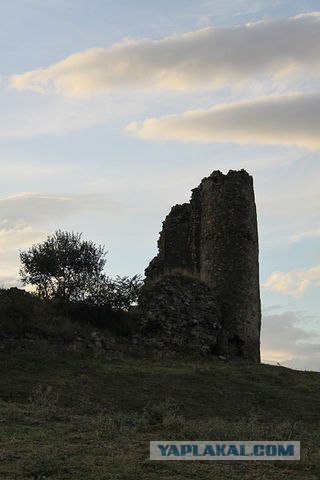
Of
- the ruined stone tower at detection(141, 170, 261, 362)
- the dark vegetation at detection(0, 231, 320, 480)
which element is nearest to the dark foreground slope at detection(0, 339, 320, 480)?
the dark vegetation at detection(0, 231, 320, 480)

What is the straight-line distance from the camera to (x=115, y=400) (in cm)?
1547

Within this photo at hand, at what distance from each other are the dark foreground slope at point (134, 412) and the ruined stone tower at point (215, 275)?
2785mm

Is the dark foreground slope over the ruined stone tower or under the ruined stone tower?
under

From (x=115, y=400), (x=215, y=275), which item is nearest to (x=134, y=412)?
(x=115, y=400)

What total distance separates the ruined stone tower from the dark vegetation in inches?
59.2

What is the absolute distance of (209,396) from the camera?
16578mm

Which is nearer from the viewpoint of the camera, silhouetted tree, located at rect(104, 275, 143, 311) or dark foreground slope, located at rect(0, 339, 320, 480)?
dark foreground slope, located at rect(0, 339, 320, 480)

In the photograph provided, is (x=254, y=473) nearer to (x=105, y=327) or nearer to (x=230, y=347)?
(x=105, y=327)

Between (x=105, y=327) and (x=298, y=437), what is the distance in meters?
13.1

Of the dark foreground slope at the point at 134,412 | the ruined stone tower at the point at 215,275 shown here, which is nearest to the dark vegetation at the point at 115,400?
the dark foreground slope at the point at 134,412

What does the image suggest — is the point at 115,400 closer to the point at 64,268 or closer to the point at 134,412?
the point at 134,412

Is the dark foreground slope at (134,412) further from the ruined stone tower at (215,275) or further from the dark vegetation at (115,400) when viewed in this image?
the ruined stone tower at (215,275)

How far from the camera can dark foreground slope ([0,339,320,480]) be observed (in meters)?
7.94

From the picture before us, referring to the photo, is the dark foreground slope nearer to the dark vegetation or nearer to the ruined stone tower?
the dark vegetation
